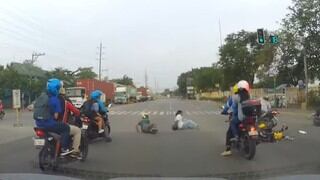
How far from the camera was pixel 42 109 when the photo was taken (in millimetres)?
11273

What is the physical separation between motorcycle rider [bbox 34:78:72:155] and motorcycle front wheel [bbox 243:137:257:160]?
3694 millimetres

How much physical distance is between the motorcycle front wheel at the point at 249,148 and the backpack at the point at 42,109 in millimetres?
4133

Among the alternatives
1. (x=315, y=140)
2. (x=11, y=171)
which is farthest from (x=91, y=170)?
(x=315, y=140)

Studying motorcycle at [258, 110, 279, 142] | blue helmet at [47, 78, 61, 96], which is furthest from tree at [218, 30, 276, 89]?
blue helmet at [47, 78, 61, 96]

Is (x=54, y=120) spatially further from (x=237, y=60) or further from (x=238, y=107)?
(x=237, y=60)

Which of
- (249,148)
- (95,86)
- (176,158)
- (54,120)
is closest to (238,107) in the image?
(249,148)

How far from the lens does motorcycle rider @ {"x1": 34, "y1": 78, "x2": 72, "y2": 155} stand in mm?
11195

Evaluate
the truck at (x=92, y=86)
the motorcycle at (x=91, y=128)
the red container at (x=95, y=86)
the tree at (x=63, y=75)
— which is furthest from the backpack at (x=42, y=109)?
the tree at (x=63, y=75)

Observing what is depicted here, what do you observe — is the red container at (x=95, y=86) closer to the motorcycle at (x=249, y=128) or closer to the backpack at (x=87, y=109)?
the backpack at (x=87, y=109)

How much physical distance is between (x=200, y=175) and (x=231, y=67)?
74.3m

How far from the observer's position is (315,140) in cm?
1700

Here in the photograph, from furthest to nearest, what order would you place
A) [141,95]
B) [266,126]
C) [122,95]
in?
1. [141,95]
2. [122,95]
3. [266,126]

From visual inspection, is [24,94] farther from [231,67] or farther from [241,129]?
[241,129]

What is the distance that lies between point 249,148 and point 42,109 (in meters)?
4.28
